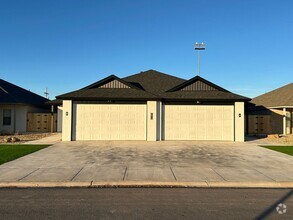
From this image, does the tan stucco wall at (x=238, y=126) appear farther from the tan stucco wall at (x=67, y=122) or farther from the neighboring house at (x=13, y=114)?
the neighboring house at (x=13, y=114)

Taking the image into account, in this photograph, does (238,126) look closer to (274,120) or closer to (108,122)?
(108,122)

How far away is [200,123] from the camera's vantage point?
18.2 meters

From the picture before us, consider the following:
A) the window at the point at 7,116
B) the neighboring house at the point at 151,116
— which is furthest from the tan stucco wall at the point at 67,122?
the window at the point at 7,116

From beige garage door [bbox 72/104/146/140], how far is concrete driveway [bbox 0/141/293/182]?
214 inches

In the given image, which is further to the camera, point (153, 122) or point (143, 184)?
point (153, 122)

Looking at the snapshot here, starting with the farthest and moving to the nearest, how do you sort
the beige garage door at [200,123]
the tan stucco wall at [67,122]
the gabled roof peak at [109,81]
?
the gabled roof peak at [109,81] → the beige garage door at [200,123] → the tan stucco wall at [67,122]

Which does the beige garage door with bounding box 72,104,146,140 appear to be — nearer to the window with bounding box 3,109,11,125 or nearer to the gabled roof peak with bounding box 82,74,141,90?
the gabled roof peak with bounding box 82,74,141,90

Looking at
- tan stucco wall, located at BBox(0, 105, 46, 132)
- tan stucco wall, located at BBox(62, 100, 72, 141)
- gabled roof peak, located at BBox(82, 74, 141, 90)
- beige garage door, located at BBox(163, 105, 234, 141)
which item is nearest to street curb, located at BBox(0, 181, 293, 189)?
tan stucco wall, located at BBox(62, 100, 72, 141)

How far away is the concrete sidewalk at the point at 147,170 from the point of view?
7301 mm

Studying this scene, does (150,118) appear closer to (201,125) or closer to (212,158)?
(201,125)

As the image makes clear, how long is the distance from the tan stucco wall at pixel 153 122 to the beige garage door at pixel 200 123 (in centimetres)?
68

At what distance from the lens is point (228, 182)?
291 inches

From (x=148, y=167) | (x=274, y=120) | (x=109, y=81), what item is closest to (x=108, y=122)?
(x=109, y=81)

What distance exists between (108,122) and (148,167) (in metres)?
9.19
